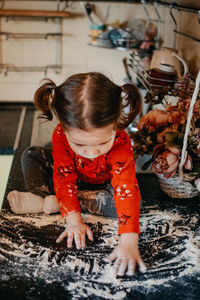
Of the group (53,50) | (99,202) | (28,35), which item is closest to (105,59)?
(53,50)

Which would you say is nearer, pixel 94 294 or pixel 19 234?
pixel 94 294

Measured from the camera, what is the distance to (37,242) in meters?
0.78

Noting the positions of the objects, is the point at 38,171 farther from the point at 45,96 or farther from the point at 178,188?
the point at 178,188

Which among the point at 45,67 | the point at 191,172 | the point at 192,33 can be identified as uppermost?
the point at 192,33

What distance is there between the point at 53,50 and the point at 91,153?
1.32 meters

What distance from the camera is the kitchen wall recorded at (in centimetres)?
186

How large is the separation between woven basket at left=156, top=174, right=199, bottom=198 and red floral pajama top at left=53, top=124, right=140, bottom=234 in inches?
5.4

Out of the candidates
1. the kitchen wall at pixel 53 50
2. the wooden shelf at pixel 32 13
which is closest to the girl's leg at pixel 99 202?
the kitchen wall at pixel 53 50

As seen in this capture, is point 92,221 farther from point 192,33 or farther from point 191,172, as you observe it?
point 192,33

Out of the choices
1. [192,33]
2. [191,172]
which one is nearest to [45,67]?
[192,33]

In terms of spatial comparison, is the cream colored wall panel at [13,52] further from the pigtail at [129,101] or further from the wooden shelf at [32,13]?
the pigtail at [129,101]

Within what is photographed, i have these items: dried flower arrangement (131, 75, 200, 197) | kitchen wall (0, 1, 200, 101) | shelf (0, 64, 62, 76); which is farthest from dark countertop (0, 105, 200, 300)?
shelf (0, 64, 62, 76)

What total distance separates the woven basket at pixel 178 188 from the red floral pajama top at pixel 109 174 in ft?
0.45

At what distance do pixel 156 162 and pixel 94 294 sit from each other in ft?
1.31
